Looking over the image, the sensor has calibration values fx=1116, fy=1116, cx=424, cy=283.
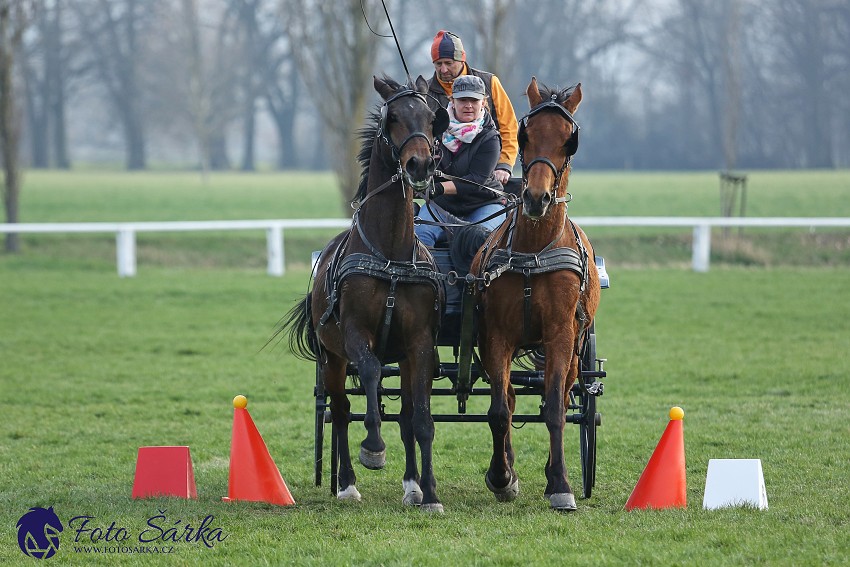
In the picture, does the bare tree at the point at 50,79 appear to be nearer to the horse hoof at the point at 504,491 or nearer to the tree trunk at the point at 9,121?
the tree trunk at the point at 9,121

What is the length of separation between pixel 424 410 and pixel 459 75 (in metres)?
2.17

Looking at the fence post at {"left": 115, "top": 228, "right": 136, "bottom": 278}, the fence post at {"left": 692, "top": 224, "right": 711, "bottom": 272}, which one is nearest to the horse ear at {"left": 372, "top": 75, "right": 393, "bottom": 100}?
the fence post at {"left": 115, "top": 228, "right": 136, "bottom": 278}

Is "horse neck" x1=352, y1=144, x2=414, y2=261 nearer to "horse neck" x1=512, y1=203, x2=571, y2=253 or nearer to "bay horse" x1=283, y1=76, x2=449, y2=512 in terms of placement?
"bay horse" x1=283, y1=76, x2=449, y2=512

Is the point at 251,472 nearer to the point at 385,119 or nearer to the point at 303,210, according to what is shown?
the point at 385,119

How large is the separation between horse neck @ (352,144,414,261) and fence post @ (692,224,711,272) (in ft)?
48.6

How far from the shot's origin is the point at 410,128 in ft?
17.9

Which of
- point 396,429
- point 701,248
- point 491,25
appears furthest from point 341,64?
point 396,429

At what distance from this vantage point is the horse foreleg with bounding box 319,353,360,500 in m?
6.32

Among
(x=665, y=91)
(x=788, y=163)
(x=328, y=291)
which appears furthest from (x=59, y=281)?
(x=665, y=91)

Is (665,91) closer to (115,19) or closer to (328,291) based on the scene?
(115,19)

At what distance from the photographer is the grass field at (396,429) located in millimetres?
5027

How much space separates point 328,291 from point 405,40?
6005cm

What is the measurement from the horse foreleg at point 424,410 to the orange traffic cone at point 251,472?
2.84 feet
